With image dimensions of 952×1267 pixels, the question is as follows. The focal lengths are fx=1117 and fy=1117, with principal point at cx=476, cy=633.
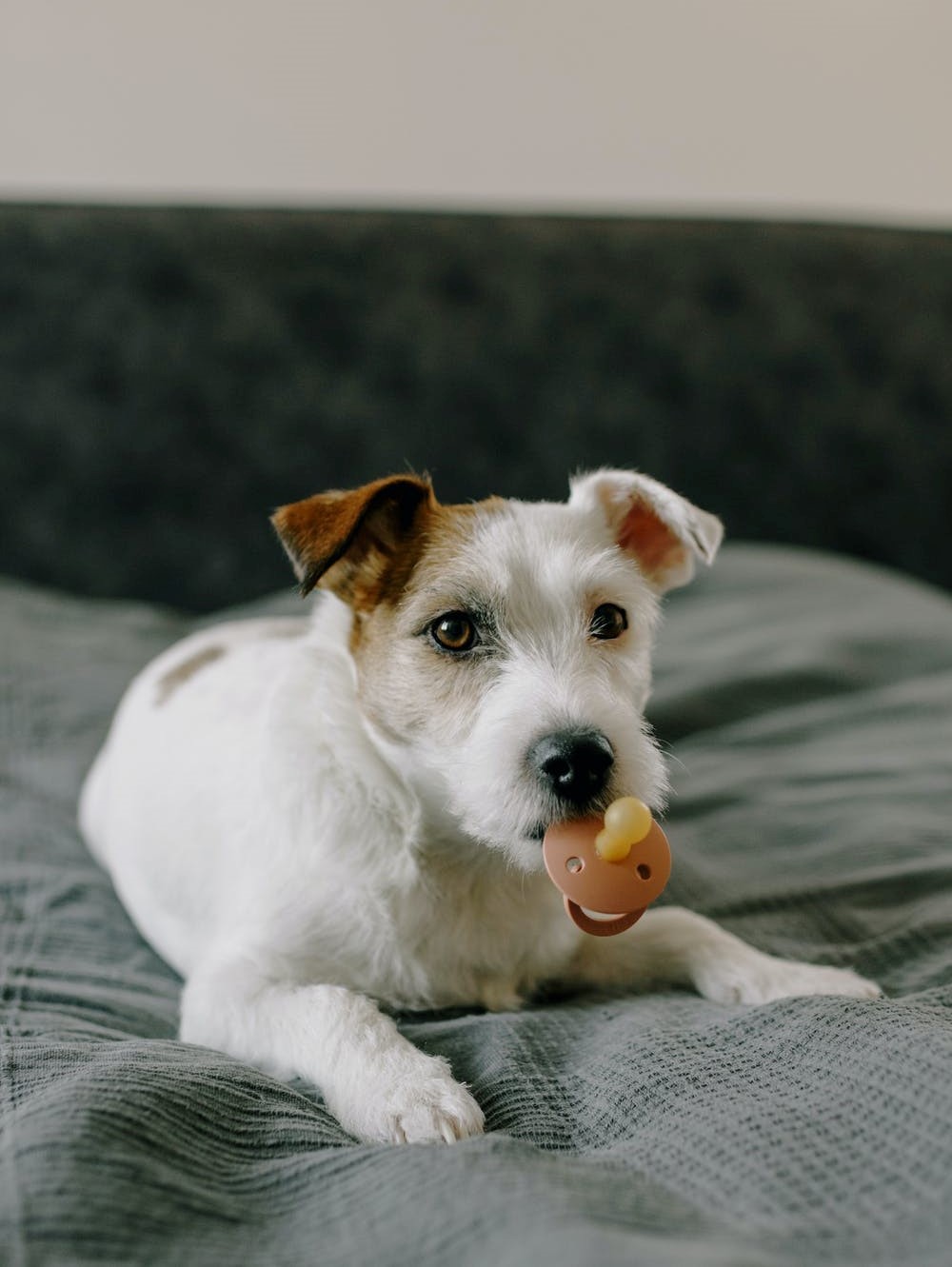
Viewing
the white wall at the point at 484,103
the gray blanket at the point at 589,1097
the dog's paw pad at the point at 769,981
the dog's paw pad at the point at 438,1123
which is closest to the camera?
the gray blanket at the point at 589,1097

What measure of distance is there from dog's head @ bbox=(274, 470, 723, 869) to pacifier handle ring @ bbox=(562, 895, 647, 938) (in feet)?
0.28

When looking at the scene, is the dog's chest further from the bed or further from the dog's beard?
the dog's beard

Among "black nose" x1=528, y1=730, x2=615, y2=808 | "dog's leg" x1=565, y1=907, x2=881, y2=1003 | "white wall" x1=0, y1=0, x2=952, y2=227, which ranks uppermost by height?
"white wall" x1=0, y1=0, x2=952, y2=227

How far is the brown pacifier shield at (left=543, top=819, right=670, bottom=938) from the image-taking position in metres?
1.21

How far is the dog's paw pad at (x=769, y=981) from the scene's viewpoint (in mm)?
1431

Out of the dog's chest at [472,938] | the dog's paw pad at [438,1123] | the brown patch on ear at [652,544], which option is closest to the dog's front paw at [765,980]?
the dog's chest at [472,938]

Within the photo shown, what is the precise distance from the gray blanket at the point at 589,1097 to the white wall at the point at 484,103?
2145 mm

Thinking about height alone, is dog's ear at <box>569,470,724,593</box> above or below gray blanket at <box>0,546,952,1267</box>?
above

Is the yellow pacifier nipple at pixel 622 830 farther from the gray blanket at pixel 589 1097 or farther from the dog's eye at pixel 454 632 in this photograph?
the dog's eye at pixel 454 632

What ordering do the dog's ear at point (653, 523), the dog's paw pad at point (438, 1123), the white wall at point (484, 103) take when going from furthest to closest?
the white wall at point (484, 103) < the dog's ear at point (653, 523) < the dog's paw pad at point (438, 1123)

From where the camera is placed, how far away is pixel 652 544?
5.93ft

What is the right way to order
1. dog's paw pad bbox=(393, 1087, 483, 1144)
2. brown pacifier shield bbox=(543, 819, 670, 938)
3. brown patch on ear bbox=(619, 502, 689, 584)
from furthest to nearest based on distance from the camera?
brown patch on ear bbox=(619, 502, 689, 584) → brown pacifier shield bbox=(543, 819, 670, 938) → dog's paw pad bbox=(393, 1087, 483, 1144)

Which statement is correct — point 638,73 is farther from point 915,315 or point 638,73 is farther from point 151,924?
point 151,924

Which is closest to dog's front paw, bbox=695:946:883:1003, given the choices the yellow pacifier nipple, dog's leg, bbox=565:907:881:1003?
dog's leg, bbox=565:907:881:1003
